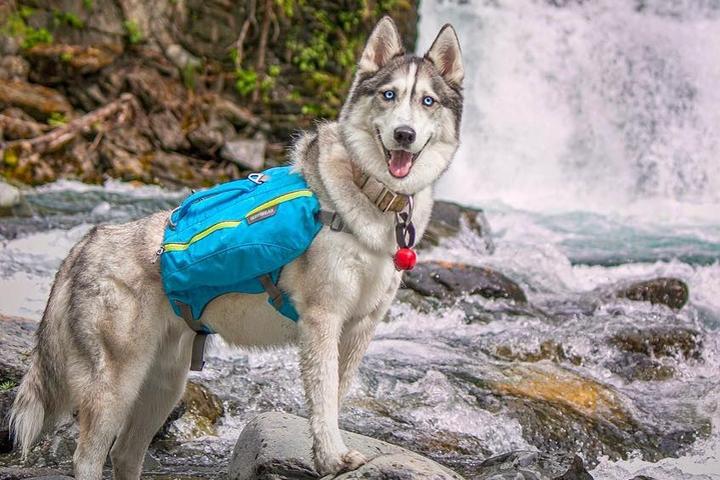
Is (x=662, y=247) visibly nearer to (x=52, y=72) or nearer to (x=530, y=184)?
(x=530, y=184)

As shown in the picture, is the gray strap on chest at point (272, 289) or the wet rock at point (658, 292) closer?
the gray strap on chest at point (272, 289)

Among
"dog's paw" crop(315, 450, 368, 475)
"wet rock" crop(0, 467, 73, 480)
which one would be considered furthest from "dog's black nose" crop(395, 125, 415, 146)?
"wet rock" crop(0, 467, 73, 480)

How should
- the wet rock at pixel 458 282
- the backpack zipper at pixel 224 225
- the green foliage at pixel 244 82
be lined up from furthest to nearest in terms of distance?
the green foliage at pixel 244 82, the wet rock at pixel 458 282, the backpack zipper at pixel 224 225

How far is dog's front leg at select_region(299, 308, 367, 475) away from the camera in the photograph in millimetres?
4184

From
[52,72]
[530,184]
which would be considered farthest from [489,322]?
[52,72]

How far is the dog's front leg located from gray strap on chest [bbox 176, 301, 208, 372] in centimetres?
65

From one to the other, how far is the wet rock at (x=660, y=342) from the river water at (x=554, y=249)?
0.26 feet

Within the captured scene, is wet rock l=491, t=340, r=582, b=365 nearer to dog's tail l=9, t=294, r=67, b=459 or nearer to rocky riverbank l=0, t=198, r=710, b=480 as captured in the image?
rocky riverbank l=0, t=198, r=710, b=480

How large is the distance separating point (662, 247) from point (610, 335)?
18.4 ft

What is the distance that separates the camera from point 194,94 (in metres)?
17.7

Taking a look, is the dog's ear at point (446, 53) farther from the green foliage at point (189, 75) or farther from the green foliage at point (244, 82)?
the green foliage at point (244, 82)

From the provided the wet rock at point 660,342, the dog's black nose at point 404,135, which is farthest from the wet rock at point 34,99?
the dog's black nose at point 404,135

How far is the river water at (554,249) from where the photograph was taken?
6820 millimetres

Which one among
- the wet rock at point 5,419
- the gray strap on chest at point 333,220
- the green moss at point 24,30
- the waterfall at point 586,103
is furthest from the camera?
the waterfall at point 586,103
